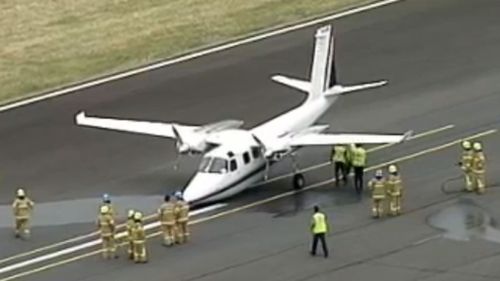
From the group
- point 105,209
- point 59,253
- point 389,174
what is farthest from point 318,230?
point 59,253

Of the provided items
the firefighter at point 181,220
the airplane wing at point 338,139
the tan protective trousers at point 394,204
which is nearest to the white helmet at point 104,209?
the firefighter at point 181,220

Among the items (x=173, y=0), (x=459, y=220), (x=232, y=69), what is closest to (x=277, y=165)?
(x=459, y=220)

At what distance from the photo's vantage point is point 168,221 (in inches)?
2532

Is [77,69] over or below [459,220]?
over

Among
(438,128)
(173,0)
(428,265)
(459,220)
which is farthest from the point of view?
(173,0)

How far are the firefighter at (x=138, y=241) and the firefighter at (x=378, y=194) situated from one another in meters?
8.59

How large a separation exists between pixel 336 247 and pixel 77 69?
2994 centimetres

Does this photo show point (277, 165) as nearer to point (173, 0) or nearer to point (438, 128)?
point (438, 128)

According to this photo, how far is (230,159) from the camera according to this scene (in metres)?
68.5

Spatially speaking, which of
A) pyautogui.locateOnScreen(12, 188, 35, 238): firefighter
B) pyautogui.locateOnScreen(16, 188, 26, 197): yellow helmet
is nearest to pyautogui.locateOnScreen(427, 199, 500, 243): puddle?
pyautogui.locateOnScreen(12, 188, 35, 238): firefighter

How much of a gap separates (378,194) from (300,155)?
9316 millimetres

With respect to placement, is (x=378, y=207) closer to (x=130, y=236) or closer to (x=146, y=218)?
(x=146, y=218)

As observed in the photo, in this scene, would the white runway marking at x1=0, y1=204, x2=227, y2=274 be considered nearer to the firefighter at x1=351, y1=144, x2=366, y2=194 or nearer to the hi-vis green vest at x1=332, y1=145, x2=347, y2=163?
the hi-vis green vest at x1=332, y1=145, x2=347, y2=163

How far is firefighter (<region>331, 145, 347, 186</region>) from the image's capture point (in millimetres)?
70125
